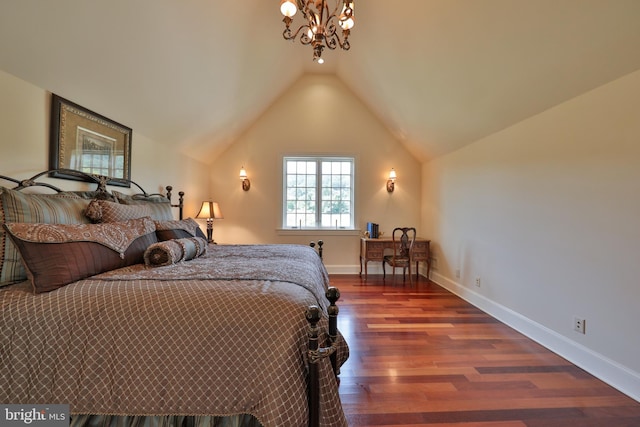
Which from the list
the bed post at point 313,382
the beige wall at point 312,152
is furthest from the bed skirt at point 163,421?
the beige wall at point 312,152

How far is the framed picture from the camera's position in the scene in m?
2.07

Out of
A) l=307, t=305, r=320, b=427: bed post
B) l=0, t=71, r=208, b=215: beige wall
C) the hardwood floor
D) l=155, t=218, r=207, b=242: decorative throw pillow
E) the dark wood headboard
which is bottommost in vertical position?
the hardwood floor

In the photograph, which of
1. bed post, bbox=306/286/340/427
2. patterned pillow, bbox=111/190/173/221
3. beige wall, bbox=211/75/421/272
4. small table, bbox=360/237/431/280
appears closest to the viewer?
bed post, bbox=306/286/340/427

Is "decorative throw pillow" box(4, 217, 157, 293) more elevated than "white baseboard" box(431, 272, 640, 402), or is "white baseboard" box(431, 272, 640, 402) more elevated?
"decorative throw pillow" box(4, 217, 157, 293)

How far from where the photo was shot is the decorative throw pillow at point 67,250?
1325 mm

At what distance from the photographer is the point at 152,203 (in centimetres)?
285

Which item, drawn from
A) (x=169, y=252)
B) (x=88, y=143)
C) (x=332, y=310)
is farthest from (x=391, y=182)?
(x=88, y=143)

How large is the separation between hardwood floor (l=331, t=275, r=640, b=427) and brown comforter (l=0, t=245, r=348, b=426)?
2.41ft

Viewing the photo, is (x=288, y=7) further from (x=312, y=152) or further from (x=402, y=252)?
(x=402, y=252)

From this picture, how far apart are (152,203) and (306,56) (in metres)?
3.08

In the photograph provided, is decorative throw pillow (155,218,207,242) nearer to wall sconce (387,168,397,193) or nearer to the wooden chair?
the wooden chair

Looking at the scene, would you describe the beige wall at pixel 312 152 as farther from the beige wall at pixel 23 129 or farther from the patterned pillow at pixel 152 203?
the beige wall at pixel 23 129

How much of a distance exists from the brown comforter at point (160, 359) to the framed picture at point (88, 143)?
134 centimetres

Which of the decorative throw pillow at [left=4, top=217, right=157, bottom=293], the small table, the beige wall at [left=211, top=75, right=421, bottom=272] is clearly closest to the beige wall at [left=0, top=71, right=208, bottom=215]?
the decorative throw pillow at [left=4, top=217, right=157, bottom=293]
